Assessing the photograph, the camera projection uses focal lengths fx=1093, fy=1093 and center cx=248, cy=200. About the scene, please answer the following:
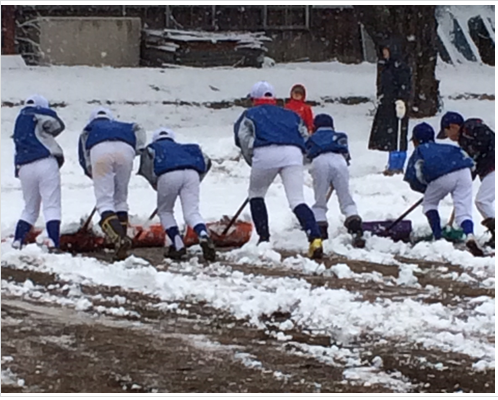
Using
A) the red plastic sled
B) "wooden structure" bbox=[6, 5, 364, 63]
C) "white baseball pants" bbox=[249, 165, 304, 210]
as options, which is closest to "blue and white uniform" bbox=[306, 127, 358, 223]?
"white baseball pants" bbox=[249, 165, 304, 210]

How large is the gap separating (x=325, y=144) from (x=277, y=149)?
79 cm

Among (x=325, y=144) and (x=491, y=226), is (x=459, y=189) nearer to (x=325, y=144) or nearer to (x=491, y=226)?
(x=491, y=226)

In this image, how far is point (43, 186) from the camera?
387 inches

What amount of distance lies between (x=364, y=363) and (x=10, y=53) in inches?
773

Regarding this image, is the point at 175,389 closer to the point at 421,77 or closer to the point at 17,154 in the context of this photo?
the point at 17,154

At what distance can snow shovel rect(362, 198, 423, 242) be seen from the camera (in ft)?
34.9

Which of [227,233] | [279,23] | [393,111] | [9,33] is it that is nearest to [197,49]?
[279,23]

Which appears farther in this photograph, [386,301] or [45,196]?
[45,196]

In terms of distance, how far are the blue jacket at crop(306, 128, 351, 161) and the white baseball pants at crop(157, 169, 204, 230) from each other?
125 cm

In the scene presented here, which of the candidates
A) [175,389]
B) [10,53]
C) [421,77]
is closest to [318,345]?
[175,389]

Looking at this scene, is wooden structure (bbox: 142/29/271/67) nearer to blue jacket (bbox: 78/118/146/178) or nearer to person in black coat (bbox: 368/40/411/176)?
person in black coat (bbox: 368/40/411/176)

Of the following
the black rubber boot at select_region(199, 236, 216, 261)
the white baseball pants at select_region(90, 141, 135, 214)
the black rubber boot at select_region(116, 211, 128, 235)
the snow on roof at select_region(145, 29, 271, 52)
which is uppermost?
the snow on roof at select_region(145, 29, 271, 52)

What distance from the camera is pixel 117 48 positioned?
78.0 feet

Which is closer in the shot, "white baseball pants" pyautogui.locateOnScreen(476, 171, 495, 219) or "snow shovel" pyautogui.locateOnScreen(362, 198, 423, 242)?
"white baseball pants" pyautogui.locateOnScreen(476, 171, 495, 219)
